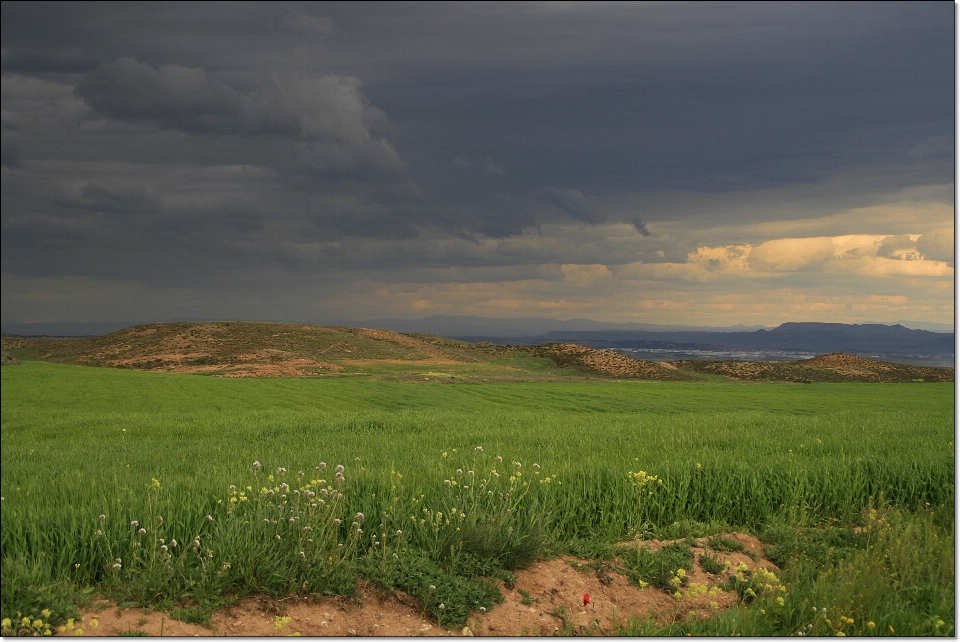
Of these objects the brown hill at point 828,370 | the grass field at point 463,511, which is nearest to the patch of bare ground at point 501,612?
the grass field at point 463,511

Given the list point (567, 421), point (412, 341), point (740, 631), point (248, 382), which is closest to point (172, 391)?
point (248, 382)

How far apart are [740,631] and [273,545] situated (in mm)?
4352

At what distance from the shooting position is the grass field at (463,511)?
5.83 metres

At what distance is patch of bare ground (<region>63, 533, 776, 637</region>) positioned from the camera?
5.35 meters

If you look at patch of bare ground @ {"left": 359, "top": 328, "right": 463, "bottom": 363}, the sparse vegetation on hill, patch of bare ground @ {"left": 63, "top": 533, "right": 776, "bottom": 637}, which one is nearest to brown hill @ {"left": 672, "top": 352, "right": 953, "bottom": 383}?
the sparse vegetation on hill

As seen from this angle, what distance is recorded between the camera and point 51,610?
5.08 m

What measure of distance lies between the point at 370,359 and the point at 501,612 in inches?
2703

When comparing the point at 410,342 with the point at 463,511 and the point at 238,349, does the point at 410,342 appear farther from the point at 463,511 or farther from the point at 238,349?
the point at 463,511

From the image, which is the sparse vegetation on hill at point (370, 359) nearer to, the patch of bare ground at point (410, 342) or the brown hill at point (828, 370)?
the brown hill at point (828, 370)

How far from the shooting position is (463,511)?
23.7ft

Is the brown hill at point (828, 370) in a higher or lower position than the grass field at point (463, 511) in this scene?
lower

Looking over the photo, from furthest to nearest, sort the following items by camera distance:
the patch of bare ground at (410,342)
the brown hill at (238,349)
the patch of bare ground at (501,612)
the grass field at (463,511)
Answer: the patch of bare ground at (410,342) < the brown hill at (238,349) < the grass field at (463,511) < the patch of bare ground at (501,612)

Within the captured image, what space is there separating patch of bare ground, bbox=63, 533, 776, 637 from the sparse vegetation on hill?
47870 millimetres

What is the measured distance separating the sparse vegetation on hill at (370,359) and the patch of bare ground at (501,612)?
47870 mm
